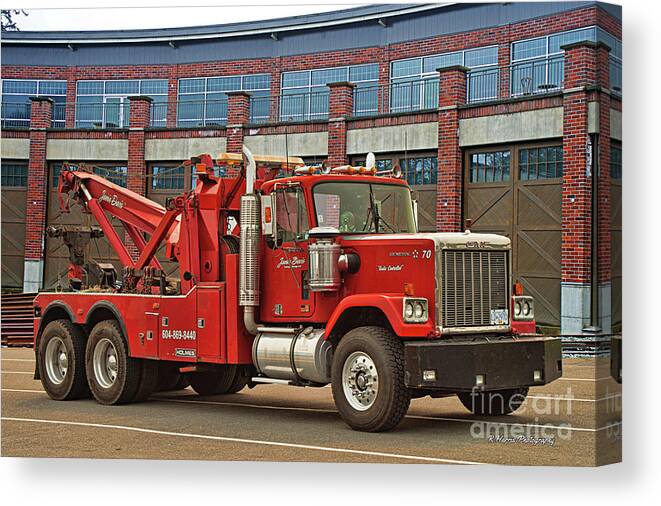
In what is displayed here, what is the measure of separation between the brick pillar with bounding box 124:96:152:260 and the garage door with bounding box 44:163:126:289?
21 centimetres

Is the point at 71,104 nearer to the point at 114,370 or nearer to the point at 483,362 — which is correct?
the point at 114,370

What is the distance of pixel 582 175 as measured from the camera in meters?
11.5

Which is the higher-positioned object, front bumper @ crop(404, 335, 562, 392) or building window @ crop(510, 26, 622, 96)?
building window @ crop(510, 26, 622, 96)

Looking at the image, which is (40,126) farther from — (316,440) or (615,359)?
(615,359)

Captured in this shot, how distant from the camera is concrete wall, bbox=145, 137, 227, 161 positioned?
13.4 meters

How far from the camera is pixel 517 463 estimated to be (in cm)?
1033

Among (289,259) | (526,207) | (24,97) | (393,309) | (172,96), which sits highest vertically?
(172,96)

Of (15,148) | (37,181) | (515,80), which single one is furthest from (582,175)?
(37,181)

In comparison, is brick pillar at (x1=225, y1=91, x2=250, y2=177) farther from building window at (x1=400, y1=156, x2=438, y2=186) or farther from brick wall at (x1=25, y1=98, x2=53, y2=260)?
brick wall at (x1=25, y1=98, x2=53, y2=260)

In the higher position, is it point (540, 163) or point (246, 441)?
point (540, 163)

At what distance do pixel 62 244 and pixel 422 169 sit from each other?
492 cm

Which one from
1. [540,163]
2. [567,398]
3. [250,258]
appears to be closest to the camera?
[567,398]

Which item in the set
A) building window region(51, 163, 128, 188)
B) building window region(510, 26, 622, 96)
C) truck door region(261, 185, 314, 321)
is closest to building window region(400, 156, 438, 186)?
building window region(510, 26, 622, 96)
